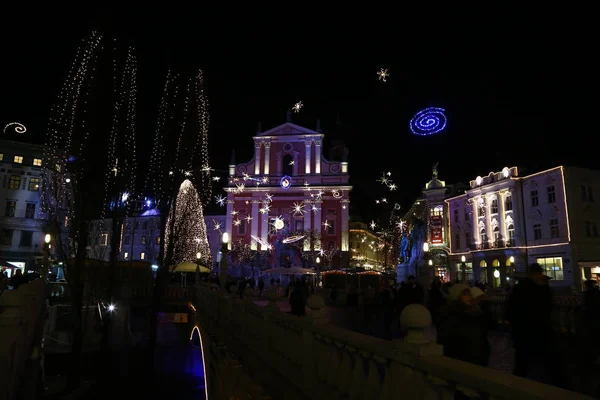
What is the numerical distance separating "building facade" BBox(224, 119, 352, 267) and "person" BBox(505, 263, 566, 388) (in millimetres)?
46649

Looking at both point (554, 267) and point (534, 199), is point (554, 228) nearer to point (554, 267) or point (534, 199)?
point (554, 267)

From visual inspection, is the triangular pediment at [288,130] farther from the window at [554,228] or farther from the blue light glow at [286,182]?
the window at [554,228]

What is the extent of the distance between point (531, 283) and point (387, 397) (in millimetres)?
4073

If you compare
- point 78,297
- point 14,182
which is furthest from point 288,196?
point 78,297

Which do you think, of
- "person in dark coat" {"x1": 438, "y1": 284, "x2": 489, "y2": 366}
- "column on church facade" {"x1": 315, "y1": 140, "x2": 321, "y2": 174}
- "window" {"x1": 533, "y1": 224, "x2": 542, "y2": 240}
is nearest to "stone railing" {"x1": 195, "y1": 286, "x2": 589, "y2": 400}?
"person in dark coat" {"x1": 438, "y1": 284, "x2": 489, "y2": 366}

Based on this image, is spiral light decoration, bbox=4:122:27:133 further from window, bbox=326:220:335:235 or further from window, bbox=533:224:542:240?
window, bbox=533:224:542:240

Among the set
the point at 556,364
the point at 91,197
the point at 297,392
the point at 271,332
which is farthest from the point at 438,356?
the point at 91,197

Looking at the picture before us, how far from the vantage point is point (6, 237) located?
140 ft

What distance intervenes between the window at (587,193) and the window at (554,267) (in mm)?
5951

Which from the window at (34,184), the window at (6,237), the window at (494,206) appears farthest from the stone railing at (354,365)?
the window at (34,184)

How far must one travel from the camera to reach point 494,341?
43.2 ft

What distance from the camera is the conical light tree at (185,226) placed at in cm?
2171

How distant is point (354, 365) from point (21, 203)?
164 ft

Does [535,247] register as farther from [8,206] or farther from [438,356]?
[8,206]
